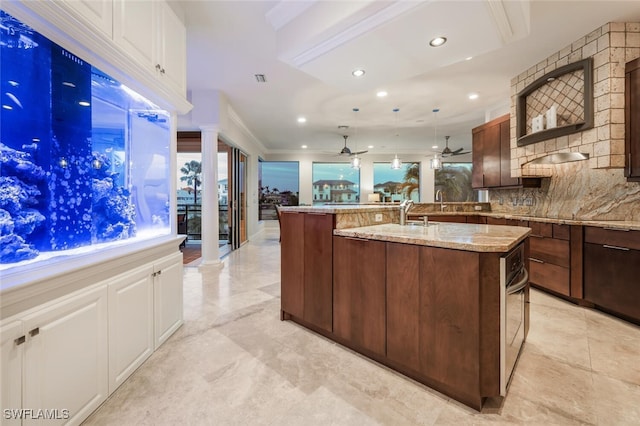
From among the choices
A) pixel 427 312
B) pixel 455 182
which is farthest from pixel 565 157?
pixel 455 182

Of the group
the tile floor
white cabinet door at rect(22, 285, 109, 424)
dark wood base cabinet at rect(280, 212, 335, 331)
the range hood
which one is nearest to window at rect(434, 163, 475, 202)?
the range hood

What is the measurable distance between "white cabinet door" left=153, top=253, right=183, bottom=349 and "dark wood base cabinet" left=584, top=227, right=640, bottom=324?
13.4 feet

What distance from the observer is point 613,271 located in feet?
8.48

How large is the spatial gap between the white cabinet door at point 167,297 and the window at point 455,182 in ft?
32.4

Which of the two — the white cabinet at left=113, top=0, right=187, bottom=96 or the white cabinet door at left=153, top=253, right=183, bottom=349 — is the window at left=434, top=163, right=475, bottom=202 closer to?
the white cabinet at left=113, top=0, right=187, bottom=96

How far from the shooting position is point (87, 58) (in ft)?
4.99

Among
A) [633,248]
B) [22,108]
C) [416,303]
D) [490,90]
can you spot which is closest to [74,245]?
[22,108]

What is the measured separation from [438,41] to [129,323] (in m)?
3.10

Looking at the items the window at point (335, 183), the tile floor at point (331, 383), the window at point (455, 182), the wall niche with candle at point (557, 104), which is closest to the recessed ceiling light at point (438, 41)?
the wall niche with candle at point (557, 104)

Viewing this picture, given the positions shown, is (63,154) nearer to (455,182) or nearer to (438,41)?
(438,41)

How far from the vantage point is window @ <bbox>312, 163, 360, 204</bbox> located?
33.0 ft

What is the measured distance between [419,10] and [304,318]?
2.56 m

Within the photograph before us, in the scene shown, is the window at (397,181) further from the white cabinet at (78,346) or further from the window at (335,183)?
the white cabinet at (78,346)

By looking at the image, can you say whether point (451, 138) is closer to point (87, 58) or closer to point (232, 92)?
point (232, 92)
